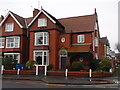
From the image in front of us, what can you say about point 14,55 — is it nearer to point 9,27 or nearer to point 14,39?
point 14,39

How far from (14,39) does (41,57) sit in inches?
270

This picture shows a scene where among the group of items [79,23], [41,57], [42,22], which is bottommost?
[41,57]

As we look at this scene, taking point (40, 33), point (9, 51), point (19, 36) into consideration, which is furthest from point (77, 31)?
point (9, 51)

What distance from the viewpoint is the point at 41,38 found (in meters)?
27.0

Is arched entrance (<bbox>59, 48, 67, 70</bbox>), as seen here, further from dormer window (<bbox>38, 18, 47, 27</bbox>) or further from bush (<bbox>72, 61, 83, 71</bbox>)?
dormer window (<bbox>38, 18, 47, 27</bbox>)

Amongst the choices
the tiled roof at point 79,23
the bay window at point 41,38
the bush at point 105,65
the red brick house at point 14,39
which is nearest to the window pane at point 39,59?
the bay window at point 41,38

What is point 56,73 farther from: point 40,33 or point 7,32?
point 7,32

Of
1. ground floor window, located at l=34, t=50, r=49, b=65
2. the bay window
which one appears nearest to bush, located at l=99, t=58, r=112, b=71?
ground floor window, located at l=34, t=50, r=49, b=65

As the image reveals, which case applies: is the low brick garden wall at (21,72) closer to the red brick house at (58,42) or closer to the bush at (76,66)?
the red brick house at (58,42)

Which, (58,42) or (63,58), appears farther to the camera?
(58,42)

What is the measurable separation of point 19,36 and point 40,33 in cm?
487

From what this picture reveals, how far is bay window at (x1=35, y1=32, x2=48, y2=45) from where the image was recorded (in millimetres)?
26594

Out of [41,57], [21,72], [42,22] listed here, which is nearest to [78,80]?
[21,72]

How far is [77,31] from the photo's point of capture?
2738cm
